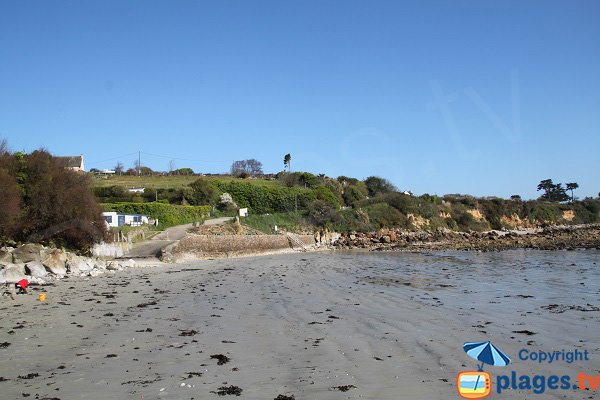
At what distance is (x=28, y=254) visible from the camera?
19500 millimetres

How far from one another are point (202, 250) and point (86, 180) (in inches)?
376

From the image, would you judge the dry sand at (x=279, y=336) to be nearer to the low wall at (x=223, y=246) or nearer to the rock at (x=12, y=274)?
the rock at (x=12, y=274)

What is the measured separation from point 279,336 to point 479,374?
4.14m

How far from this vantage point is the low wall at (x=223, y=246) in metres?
31.3

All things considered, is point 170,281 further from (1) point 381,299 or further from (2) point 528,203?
(2) point 528,203

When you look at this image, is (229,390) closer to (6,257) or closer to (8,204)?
(6,257)

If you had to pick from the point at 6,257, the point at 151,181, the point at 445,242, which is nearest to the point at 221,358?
the point at 6,257

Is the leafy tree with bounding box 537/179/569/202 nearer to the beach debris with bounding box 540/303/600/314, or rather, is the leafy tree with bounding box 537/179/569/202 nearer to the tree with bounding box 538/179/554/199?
the tree with bounding box 538/179/554/199

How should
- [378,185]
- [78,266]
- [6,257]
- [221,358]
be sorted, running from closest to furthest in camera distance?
[221,358] → [6,257] → [78,266] → [378,185]

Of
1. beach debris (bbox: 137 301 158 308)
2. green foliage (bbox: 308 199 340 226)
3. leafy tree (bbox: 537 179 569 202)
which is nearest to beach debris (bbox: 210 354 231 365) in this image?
beach debris (bbox: 137 301 158 308)

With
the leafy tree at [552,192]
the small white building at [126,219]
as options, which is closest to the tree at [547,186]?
the leafy tree at [552,192]

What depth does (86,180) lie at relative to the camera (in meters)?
28.3

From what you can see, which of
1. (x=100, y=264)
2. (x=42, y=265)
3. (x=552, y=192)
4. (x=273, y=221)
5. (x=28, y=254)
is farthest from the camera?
(x=552, y=192)

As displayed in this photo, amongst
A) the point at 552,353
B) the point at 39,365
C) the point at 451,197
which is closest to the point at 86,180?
the point at 39,365
